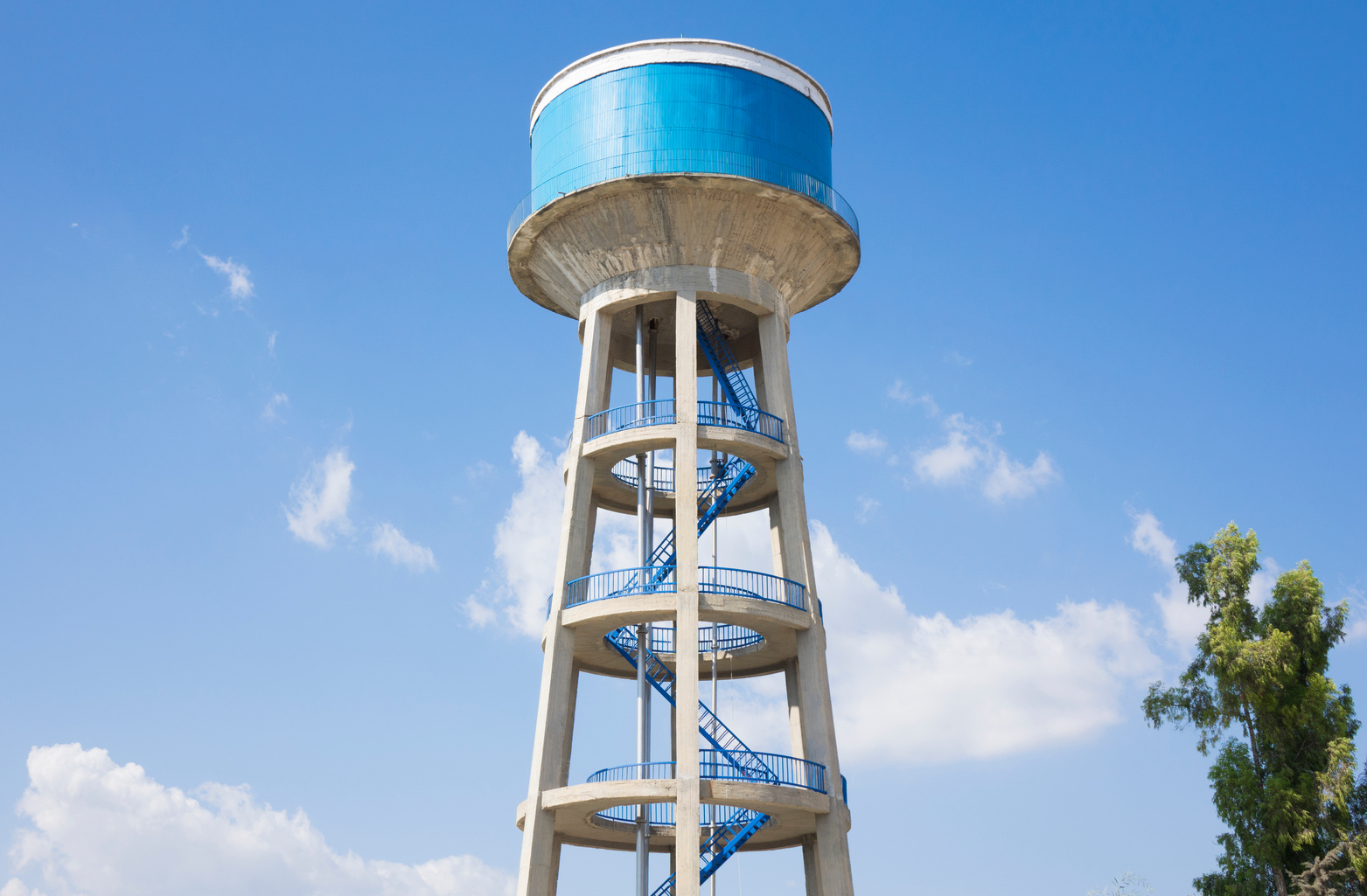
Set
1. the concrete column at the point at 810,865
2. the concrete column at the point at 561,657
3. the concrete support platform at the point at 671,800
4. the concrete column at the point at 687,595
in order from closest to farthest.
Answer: the concrete column at the point at 687,595
the concrete support platform at the point at 671,800
the concrete column at the point at 561,657
the concrete column at the point at 810,865

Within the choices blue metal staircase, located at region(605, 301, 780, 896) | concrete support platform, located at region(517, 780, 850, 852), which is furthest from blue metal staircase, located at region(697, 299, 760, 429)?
concrete support platform, located at region(517, 780, 850, 852)

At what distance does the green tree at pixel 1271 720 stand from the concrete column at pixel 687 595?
16.1 m

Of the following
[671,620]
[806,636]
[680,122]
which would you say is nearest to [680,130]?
[680,122]

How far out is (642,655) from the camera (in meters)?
33.5

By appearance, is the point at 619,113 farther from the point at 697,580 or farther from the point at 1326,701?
the point at 1326,701

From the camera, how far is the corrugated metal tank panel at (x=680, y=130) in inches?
A: 1337

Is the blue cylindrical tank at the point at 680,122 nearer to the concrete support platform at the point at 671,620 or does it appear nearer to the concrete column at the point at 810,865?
the concrete support platform at the point at 671,620

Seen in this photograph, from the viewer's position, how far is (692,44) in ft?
115

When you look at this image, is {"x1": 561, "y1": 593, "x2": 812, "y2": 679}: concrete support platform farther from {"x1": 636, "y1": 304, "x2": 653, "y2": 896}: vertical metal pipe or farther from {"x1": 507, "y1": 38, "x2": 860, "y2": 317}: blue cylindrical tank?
{"x1": 507, "y1": 38, "x2": 860, "y2": 317}: blue cylindrical tank

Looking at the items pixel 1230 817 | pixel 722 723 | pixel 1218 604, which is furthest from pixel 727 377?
pixel 1230 817

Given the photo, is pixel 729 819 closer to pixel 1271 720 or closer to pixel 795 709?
pixel 795 709

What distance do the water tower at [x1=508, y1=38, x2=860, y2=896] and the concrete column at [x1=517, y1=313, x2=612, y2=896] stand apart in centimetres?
5

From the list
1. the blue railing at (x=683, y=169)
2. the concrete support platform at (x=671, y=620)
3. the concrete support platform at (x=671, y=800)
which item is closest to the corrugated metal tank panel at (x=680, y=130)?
the blue railing at (x=683, y=169)

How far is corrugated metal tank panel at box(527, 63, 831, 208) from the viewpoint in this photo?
3397cm
